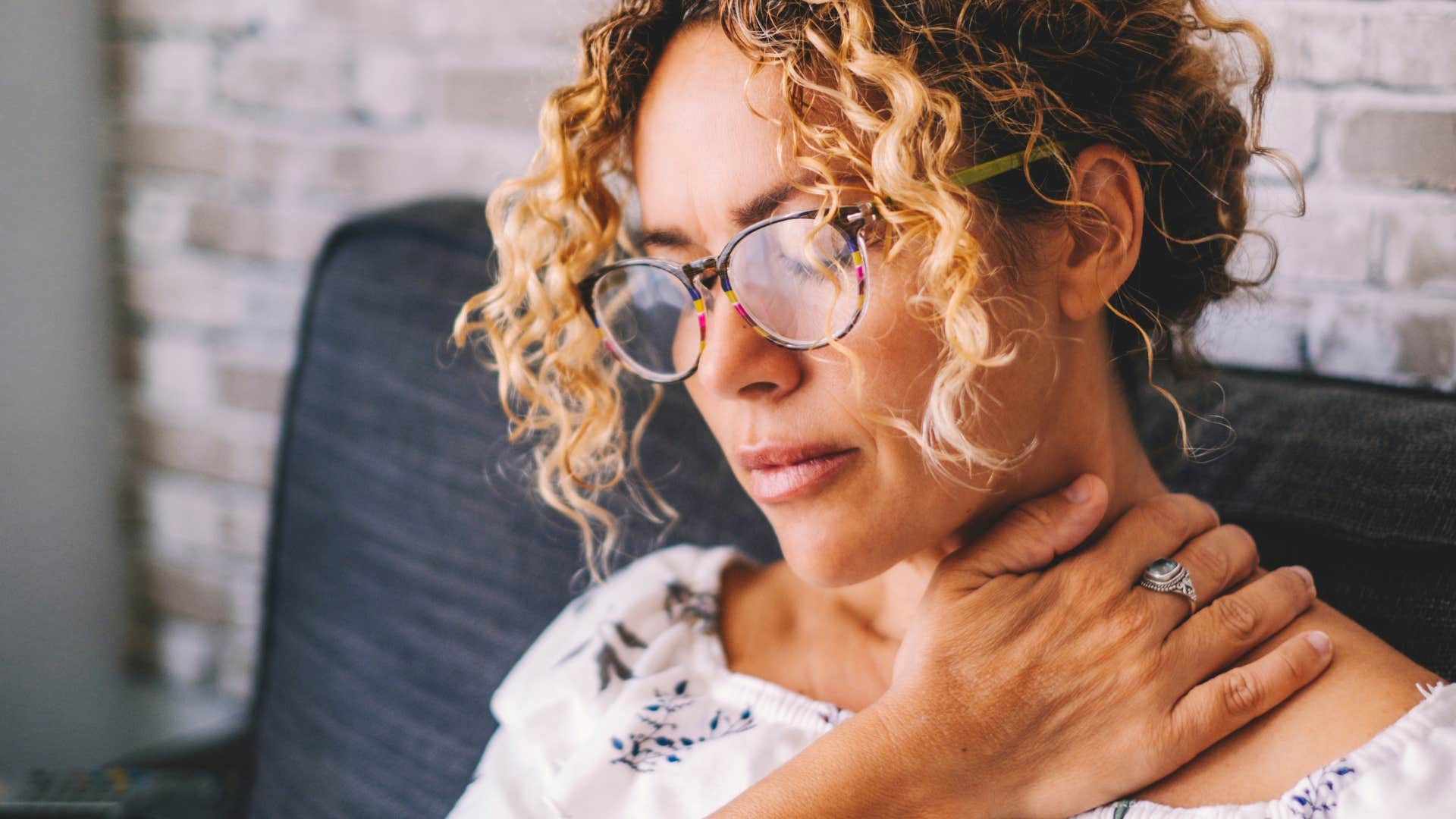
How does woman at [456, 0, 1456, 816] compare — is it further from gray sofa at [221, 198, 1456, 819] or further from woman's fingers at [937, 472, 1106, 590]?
gray sofa at [221, 198, 1456, 819]

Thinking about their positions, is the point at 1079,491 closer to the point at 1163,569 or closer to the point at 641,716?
the point at 1163,569

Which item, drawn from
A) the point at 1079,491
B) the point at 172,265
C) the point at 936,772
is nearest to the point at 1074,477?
the point at 1079,491

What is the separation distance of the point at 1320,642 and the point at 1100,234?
1.13 feet

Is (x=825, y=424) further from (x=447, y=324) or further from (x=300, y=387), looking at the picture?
(x=300, y=387)

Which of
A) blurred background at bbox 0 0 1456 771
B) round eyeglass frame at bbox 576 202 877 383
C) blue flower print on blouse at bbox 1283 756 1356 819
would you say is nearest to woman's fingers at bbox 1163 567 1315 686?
blue flower print on blouse at bbox 1283 756 1356 819

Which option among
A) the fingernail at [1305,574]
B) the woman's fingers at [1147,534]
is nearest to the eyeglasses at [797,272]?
the woman's fingers at [1147,534]

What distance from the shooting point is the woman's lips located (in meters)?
0.84

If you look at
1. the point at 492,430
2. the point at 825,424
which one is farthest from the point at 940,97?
the point at 492,430

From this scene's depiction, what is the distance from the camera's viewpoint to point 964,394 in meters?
0.80

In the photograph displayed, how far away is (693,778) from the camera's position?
3.07 ft

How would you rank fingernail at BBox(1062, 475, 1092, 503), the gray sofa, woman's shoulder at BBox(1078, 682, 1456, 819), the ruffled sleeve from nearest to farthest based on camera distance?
woman's shoulder at BBox(1078, 682, 1456, 819) → fingernail at BBox(1062, 475, 1092, 503) → the ruffled sleeve → the gray sofa

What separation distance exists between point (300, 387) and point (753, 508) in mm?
669

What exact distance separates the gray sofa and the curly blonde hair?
0.16m

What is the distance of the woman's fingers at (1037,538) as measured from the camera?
0.87m
